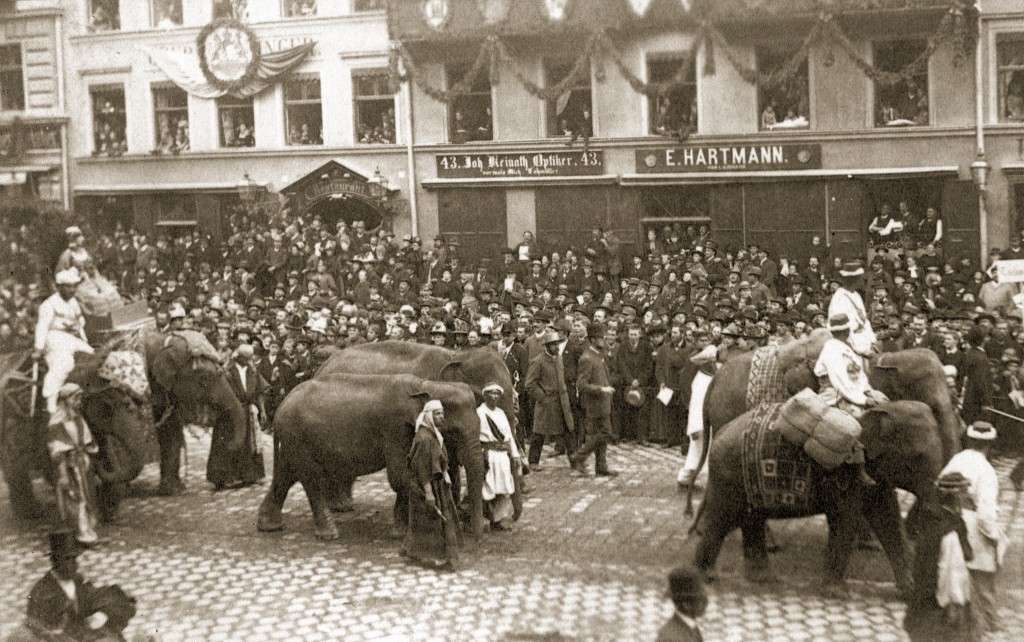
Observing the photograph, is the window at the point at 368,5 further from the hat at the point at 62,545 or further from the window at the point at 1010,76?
the hat at the point at 62,545

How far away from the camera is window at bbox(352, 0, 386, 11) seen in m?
22.5

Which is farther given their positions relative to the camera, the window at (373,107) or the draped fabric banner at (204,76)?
the window at (373,107)

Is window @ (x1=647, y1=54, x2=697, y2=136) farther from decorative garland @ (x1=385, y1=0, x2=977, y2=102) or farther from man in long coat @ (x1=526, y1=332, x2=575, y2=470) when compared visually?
man in long coat @ (x1=526, y1=332, x2=575, y2=470)

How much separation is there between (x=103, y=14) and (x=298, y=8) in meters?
3.78

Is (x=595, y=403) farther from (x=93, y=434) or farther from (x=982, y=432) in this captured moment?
(x=982, y=432)

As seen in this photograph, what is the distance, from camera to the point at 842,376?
10578 mm

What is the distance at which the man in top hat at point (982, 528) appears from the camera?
8.68 meters

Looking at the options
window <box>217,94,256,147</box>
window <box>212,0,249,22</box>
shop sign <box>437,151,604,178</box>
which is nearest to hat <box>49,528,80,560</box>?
window <box>212,0,249,22</box>

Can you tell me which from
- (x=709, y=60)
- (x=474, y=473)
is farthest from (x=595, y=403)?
(x=709, y=60)

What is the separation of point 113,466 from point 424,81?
14.6 meters

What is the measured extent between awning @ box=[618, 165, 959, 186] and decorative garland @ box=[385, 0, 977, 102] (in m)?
1.69

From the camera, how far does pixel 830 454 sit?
31.0 ft

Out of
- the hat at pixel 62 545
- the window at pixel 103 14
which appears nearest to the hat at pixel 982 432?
the hat at pixel 62 545

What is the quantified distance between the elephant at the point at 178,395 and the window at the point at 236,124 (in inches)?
235
